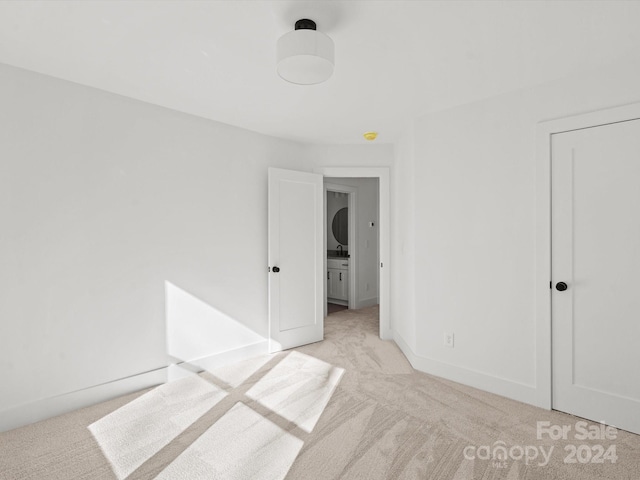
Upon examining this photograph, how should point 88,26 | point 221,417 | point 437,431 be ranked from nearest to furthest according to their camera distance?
point 88,26 < point 437,431 < point 221,417

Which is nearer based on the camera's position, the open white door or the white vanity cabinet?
the open white door

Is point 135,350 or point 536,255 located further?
point 135,350

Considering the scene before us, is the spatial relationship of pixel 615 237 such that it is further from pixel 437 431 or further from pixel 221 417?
pixel 221 417

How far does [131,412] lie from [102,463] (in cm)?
60

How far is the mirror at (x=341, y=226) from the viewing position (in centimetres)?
694

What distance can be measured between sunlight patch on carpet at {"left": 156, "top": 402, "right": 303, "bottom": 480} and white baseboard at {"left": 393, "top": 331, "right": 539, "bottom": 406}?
5.29 ft

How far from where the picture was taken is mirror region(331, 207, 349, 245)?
22.8 feet

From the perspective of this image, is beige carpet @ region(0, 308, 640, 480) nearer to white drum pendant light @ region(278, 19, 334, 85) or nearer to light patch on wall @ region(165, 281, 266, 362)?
light patch on wall @ region(165, 281, 266, 362)

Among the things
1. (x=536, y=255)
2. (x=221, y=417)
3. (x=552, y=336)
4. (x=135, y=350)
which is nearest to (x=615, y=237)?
(x=536, y=255)

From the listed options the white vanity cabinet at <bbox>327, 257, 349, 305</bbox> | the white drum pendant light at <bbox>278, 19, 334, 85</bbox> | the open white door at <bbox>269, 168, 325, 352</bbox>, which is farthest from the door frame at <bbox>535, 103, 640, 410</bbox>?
the white vanity cabinet at <bbox>327, 257, 349, 305</bbox>

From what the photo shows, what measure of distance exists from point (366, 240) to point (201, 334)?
3.64m

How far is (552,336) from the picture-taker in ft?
8.94

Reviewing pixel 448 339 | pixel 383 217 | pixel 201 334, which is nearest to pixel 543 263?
pixel 448 339

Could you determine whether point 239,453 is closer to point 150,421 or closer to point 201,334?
point 150,421
